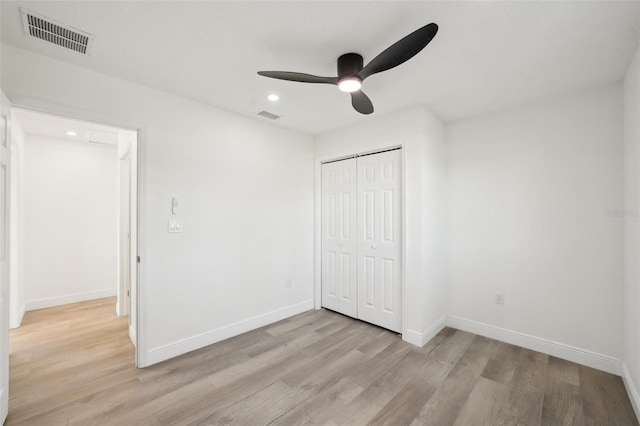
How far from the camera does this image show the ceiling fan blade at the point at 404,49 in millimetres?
1399

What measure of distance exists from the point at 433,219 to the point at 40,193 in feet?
18.0

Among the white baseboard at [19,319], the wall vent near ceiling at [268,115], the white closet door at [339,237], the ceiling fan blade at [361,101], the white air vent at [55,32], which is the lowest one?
the white baseboard at [19,319]

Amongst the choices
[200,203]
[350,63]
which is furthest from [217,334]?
[350,63]

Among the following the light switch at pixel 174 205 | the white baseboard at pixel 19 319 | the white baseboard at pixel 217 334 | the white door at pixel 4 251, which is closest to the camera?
the white door at pixel 4 251

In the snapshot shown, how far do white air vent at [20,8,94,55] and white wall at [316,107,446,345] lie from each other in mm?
2674

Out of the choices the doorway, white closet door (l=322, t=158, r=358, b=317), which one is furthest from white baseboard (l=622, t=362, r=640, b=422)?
the doorway

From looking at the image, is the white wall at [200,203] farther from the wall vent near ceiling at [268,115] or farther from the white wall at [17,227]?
the white wall at [17,227]

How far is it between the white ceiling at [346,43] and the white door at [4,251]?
1.97ft

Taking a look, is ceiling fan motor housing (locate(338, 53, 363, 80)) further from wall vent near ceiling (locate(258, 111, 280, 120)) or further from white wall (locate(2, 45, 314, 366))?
white wall (locate(2, 45, 314, 366))

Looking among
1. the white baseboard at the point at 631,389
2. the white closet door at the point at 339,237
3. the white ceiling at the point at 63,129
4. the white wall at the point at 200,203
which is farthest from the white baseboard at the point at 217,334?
the white baseboard at the point at 631,389

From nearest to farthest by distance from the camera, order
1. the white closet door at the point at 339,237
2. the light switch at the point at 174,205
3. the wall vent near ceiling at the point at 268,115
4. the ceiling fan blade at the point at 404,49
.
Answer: the ceiling fan blade at the point at 404,49 < the light switch at the point at 174,205 < the wall vent near ceiling at the point at 268,115 < the white closet door at the point at 339,237

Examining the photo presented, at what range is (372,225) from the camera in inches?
133

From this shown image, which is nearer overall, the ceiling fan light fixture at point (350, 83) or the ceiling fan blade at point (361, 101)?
the ceiling fan light fixture at point (350, 83)

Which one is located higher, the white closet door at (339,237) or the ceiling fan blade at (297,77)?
the ceiling fan blade at (297,77)
